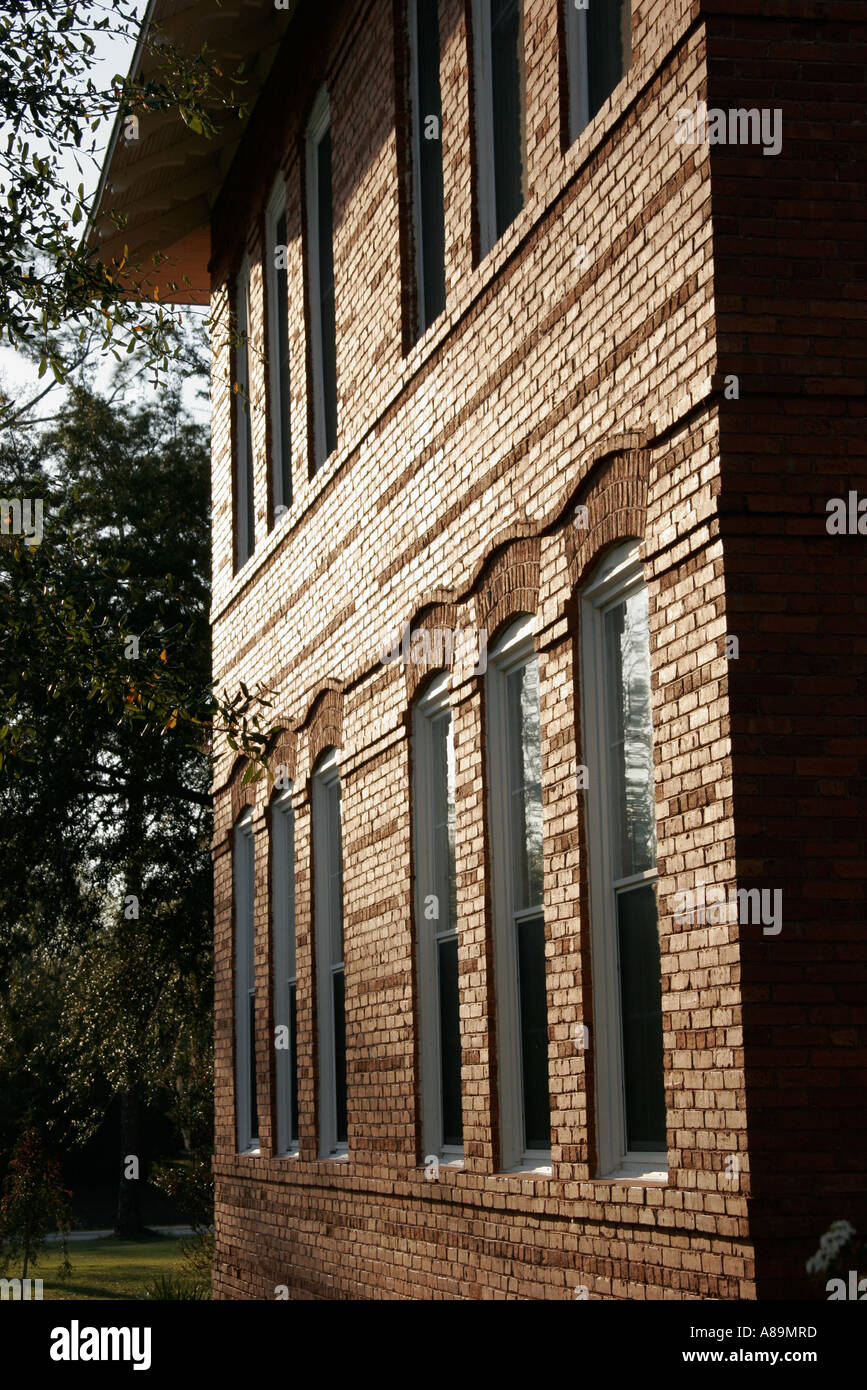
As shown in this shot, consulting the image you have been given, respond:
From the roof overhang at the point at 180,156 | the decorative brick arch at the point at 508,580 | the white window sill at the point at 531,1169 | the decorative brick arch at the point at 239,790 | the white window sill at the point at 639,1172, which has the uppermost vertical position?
the roof overhang at the point at 180,156

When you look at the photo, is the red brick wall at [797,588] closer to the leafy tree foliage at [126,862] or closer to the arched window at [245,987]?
the arched window at [245,987]

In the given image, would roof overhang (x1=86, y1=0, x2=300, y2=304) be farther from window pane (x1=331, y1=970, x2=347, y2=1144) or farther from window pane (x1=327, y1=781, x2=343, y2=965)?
window pane (x1=331, y1=970, x2=347, y2=1144)

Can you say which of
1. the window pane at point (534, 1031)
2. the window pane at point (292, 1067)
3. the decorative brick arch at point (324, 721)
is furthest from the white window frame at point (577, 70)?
the window pane at point (292, 1067)

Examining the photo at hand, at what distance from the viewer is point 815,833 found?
6.84 m

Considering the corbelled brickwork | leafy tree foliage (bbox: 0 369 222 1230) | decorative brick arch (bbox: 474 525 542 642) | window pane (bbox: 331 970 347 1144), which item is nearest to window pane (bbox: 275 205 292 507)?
the corbelled brickwork

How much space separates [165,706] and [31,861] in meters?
18.7

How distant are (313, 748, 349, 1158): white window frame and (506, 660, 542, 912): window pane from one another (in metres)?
3.31

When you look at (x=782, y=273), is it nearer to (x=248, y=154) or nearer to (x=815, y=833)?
(x=815, y=833)

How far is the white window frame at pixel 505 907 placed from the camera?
369 inches

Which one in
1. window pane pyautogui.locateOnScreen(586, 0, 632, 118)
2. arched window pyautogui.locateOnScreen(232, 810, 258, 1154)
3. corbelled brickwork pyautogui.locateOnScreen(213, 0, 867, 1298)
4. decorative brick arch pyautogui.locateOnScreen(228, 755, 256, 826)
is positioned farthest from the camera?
arched window pyautogui.locateOnScreen(232, 810, 258, 1154)

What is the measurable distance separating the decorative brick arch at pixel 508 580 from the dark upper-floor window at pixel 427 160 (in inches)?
90.0

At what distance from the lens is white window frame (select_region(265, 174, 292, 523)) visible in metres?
15.5

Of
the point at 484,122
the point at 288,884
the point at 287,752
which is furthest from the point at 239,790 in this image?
the point at 484,122
